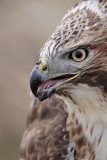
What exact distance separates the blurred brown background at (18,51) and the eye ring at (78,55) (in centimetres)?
370

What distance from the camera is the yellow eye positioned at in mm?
3230

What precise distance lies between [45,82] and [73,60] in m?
0.23

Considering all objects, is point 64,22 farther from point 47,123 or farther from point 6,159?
point 6,159

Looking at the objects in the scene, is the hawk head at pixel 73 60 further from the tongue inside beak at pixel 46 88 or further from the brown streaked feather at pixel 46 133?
the brown streaked feather at pixel 46 133

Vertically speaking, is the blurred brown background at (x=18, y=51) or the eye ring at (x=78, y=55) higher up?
the blurred brown background at (x=18, y=51)

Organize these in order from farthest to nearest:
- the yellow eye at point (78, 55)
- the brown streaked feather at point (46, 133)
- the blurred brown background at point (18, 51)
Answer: the blurred brown background at point (18, 51) < the brown streaked feather at point (46, 133) < the yellow eye at point (78, 55)

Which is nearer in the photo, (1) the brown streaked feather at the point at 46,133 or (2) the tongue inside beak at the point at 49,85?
(2) the tongue inside beak at the point at 49,85

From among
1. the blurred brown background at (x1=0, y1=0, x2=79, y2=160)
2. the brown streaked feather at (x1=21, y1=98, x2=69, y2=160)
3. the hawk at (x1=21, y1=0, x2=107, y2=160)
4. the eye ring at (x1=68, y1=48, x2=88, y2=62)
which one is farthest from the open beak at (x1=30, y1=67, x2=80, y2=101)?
the blurred brown background at (x1=0, y1=0, x2=79, y2=160)

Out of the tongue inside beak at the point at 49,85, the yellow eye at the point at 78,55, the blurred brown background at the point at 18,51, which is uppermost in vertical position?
the blurred brown background at the point at 18,51

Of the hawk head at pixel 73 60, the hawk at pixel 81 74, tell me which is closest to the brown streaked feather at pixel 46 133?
the hawk at pixel 81 74

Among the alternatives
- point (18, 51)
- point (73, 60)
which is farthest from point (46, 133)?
point (18, 51)

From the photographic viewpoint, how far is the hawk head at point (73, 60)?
10.6 feet

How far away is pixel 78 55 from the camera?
10.6 feet

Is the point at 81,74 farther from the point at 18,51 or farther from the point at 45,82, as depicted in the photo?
the point at 18,51
